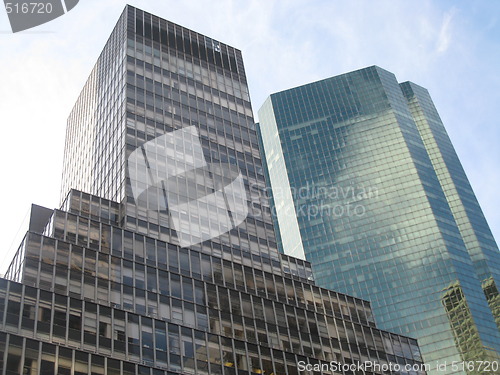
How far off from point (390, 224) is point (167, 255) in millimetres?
101512

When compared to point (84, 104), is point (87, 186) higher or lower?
lower

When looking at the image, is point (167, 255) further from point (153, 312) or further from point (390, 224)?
point (390, 224)

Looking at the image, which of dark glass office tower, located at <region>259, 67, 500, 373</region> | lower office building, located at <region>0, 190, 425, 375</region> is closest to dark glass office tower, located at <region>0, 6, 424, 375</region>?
lower office building, located at <region>0, 190, 425, 375</region>

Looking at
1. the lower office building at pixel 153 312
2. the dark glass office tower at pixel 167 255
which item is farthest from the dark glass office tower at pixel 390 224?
the lower office building at pixel 153 312

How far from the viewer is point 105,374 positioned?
6016 cm

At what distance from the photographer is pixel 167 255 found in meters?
78.7

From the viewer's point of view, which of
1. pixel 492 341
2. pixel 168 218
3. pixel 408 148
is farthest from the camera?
pixel 408 148

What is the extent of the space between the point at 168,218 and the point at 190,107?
24.6 metres

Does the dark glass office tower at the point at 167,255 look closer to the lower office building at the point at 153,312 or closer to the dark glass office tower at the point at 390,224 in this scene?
the lower office building at the point at 153,312

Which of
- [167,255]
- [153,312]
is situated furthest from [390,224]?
[153,312]

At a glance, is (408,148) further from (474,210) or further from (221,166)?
(221,166)

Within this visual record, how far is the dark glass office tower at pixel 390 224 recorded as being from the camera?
151 meters

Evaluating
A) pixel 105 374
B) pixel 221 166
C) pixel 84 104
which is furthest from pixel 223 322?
pixel 84 104

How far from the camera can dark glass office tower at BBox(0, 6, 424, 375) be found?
209ft
